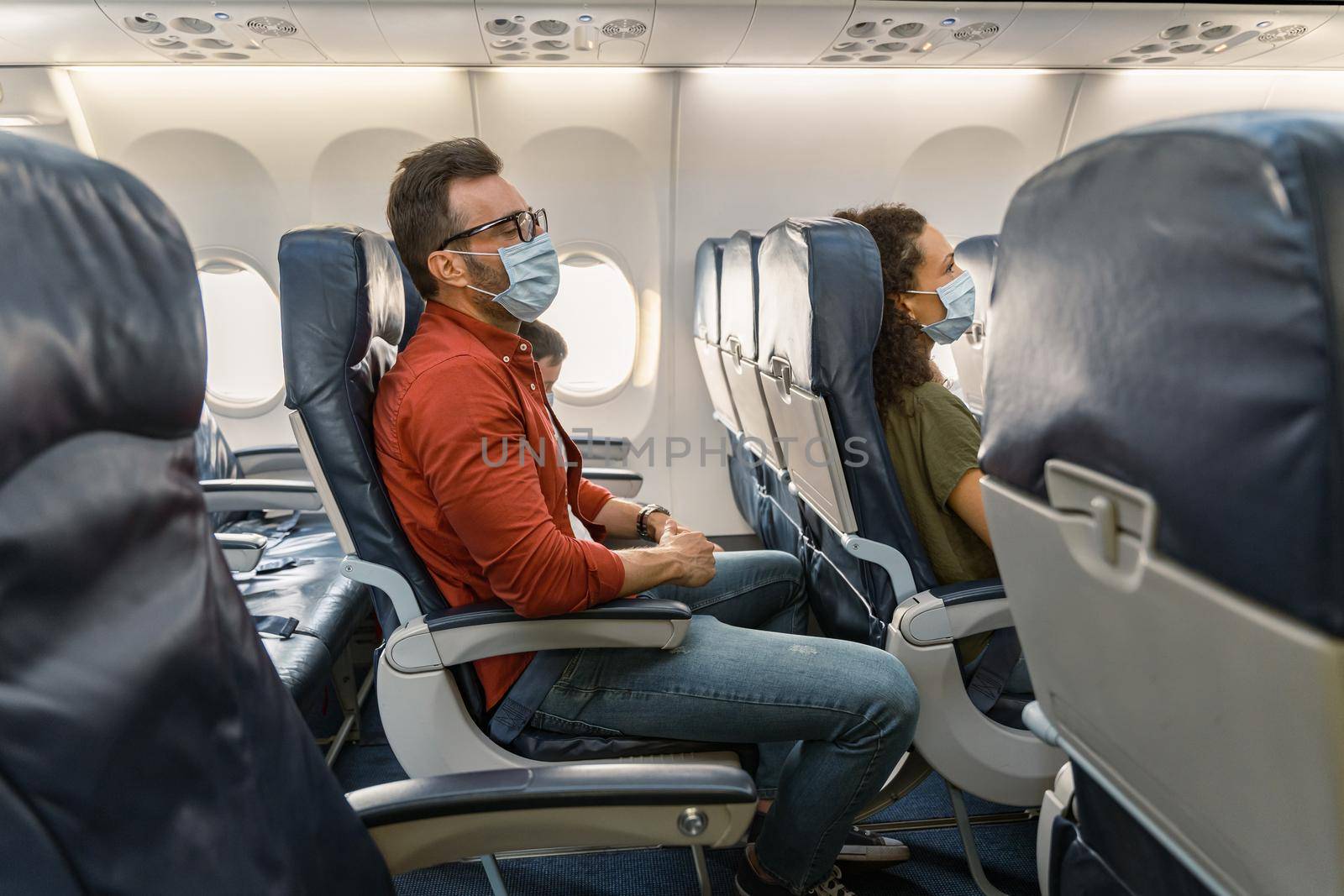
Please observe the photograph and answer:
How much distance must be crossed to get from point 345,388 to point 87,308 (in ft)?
3.33

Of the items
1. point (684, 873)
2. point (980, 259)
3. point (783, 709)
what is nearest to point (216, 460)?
point (684, 873)

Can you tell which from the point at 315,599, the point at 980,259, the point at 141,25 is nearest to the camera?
the point at 315,599

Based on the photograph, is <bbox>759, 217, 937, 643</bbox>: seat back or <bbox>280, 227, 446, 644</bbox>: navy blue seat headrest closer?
<bbox>280, 227, 446, 644</bbox>: navy blue seat headrest

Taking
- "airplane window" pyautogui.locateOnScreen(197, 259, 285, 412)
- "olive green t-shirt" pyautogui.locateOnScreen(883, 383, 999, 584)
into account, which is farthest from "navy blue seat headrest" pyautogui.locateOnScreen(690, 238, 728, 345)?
"airplane window" pyautogui.locateOnScreen(197, 259, 285, 412)

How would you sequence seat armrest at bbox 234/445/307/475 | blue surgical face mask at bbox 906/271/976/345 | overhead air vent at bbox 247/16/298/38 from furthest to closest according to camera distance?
seat armrest at bbox 234/445/307/475
overhead air vent at bbox 247/16/298/38
blue surgical face mask at bbox 906/271/976/345

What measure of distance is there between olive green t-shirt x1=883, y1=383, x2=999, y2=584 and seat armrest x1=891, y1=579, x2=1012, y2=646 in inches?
4.9

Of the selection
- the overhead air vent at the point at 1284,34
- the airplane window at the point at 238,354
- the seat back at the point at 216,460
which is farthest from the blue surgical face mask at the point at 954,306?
the airplane window at the point at 238,354

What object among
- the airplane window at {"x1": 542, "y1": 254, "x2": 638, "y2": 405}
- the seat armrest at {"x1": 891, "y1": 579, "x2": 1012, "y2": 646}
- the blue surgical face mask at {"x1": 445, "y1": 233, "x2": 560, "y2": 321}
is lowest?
the airplane window at {"x1": 542, "y1": 254, "x2": 638, "y2": 405}

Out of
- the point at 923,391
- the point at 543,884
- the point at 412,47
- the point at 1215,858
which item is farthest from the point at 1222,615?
the point at 412,47

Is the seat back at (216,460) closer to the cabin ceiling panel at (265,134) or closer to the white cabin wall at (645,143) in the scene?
the white cabin wall at (645,143)

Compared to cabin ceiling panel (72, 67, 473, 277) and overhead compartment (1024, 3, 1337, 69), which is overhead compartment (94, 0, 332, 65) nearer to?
cabin ceiling panel (72, 67, 473, 277)

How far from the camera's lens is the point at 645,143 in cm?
446

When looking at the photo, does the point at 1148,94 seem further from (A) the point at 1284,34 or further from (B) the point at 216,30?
(B) the point at 216,30

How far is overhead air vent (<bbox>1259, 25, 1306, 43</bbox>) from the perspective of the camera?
390 cm
